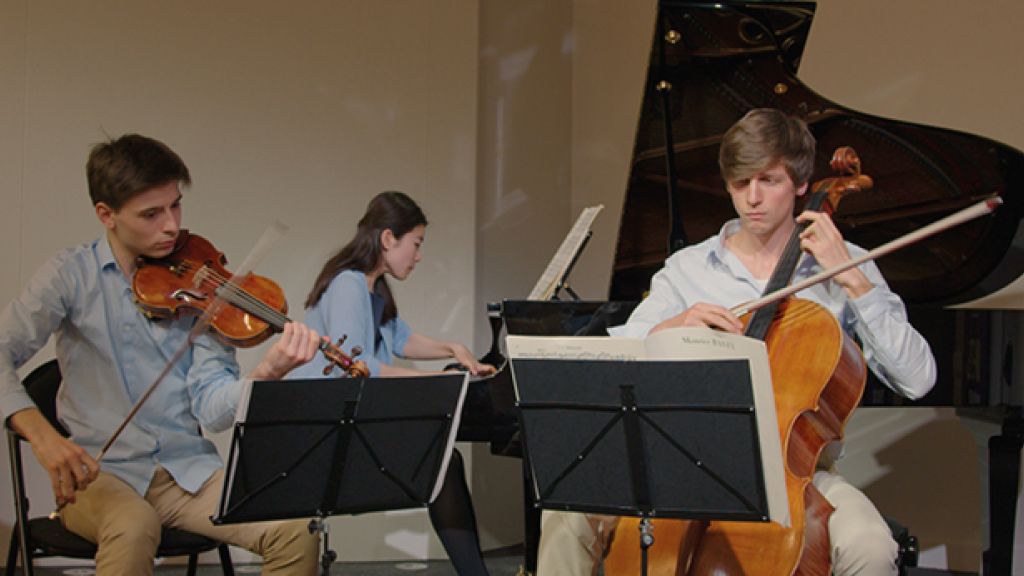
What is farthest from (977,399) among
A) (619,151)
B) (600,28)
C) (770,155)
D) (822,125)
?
(600,28)

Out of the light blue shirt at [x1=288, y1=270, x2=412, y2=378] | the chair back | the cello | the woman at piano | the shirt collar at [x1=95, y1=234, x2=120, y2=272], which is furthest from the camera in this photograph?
the light blue shirt at [x1=288, y1=270, x2=412, y2=378]

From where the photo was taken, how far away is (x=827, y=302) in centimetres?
239

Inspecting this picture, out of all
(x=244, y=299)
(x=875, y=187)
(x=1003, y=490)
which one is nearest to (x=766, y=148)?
(x=875, y=187)

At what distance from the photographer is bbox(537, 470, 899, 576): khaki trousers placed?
6.69 feet

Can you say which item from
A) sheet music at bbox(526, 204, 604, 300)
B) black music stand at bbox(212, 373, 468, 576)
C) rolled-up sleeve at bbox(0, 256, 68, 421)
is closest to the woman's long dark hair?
sheet music at bbox(526, 204, 604, 300)

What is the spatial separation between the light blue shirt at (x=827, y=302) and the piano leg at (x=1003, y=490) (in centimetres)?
85

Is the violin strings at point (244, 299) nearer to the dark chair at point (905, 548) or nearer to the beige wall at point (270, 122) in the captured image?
the dark chair at point (905, 548)

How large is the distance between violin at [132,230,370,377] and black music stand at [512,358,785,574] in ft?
2.43

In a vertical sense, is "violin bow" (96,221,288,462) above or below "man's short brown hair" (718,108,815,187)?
below

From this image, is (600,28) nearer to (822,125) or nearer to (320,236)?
(320,236)

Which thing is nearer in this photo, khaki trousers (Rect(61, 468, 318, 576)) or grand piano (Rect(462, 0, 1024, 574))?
khaki trousers (Rect(61, 468, 318, 576))

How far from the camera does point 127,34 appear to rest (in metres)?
4.18

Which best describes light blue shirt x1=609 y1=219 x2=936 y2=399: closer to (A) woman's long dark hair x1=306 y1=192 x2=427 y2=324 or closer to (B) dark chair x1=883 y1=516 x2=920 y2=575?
(B) dark chair x1=883 y1=516 x2=920 y2=575

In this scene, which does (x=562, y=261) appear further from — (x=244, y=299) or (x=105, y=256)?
(x=105, y=256)
